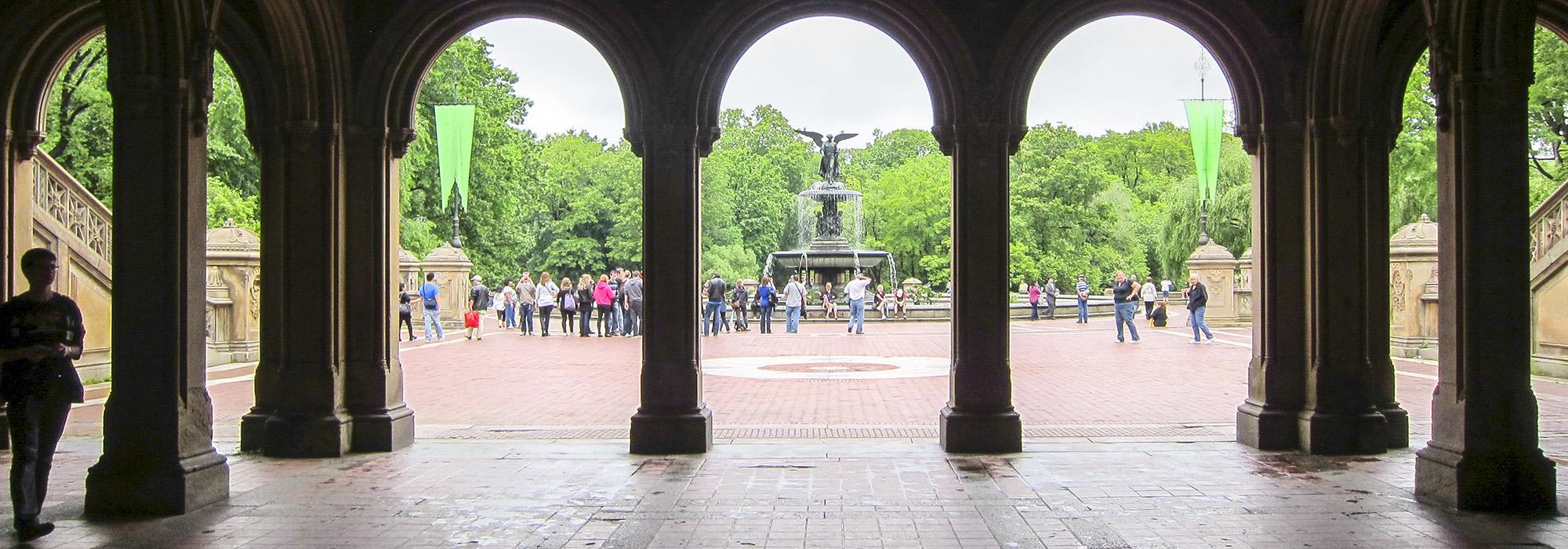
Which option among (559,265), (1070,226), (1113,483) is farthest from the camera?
(559,265)

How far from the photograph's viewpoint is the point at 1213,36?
971cm

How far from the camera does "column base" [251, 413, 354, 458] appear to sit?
9359 mm

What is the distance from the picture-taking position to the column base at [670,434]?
936cm

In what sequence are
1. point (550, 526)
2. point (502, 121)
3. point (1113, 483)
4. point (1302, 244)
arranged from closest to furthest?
point (550, 526) < point (1113, 483) < point (1302, 244) < point (502, 121)

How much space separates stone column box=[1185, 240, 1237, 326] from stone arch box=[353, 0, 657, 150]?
21377 millimetres

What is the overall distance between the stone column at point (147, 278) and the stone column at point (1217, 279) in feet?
81.1

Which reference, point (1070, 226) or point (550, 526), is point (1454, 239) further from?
point (1070, 226)

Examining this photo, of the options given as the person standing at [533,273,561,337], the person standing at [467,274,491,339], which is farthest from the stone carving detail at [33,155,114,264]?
the person standing at [533,273,561,337]

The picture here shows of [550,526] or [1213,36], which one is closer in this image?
[550,526]

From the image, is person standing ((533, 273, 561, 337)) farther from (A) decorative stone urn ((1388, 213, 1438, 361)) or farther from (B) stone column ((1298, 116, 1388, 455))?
(B) stone column ((1298, 116, 1388, 455))

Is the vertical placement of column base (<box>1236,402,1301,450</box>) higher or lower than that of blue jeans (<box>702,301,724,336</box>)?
lower

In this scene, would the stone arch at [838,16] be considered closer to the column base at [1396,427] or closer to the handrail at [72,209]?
the column base at [1396,427]

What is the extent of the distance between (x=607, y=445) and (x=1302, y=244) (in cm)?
608

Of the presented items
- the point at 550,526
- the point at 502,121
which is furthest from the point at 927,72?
the point at 502,121
